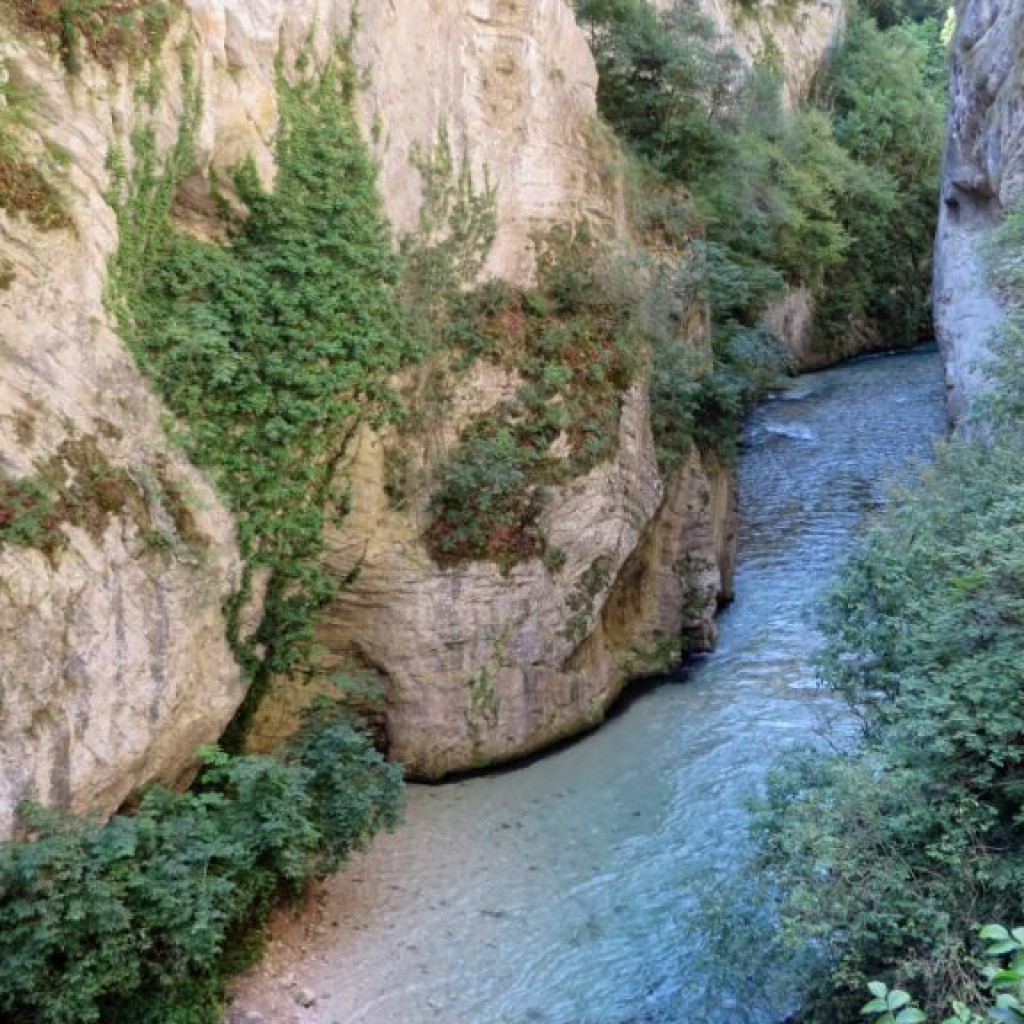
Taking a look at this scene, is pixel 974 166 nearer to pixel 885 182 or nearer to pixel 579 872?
pixel 885 182

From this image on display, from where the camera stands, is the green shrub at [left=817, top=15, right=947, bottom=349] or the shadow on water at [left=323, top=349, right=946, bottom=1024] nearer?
the shadow on water at [left=323, top=349, right=946, bottom=1024]

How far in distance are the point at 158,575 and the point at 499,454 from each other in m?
5.03

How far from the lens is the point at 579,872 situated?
10234 mm

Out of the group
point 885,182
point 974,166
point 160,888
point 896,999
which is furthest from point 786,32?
point 896,999

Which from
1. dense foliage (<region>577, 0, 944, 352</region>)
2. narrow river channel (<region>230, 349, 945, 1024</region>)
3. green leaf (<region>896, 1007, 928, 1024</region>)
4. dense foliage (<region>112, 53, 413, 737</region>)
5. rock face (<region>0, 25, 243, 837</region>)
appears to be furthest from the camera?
dense foliage (<region>577, 0, 944, 352</region>)

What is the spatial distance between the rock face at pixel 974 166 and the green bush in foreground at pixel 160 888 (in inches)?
475

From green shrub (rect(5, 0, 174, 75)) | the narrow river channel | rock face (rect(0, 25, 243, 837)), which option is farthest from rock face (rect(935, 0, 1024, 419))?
rock face (rect(0, 25, 243, 837))

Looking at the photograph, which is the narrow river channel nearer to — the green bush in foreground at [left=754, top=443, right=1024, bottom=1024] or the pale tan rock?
the green bush in foreground at [left=754, top=443, right=1024, bottom=1024]

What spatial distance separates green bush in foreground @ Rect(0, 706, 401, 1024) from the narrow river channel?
0.83m

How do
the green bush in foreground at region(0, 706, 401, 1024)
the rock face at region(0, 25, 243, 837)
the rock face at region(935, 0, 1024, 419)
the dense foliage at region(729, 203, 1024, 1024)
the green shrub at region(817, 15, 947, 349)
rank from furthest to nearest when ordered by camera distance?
the green shrub at region(817, 15, 947, 349)
the rock face at region(935, 0, 1024, 419)
the rock face at region(0, 25, 243, 837)
the green bush in foreground at region(0, 706, 401, 1024)
the dense foliage at region(729, 203, 1024, 1024)

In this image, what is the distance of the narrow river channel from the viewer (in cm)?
846

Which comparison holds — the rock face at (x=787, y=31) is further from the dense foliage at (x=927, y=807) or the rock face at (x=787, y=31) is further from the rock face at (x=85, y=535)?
the dense foliage at (x=927, y=807)

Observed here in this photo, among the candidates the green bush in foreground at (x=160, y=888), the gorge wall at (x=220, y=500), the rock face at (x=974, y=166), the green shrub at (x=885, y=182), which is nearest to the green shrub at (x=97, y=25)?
the gorge wall at (x=220, y=500)

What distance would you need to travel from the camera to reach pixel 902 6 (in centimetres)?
4325
